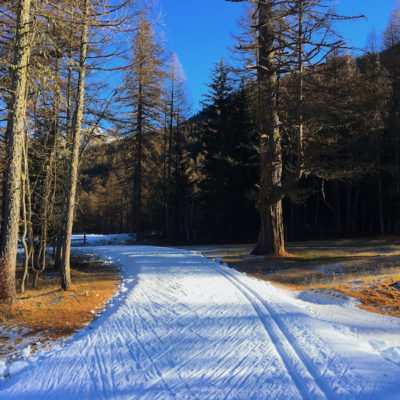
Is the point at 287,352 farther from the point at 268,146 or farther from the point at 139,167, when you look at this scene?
the point at 139,167

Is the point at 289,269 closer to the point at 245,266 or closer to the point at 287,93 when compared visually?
the point at 245,266

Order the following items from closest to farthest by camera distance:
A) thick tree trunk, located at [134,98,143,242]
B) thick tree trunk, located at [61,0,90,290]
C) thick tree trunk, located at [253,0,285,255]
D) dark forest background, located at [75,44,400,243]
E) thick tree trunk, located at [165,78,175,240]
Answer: thick tree trunk, located at [61,0,90,290] < thick tree trunk, located at [253,0,285,255] < dark forest background, located at [75,44,400,243] < thick tree trunk, located at [134,98,143,242] < thick tree trunk, located at [165,78,175,240]

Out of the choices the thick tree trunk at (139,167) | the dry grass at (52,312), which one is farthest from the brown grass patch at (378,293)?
the thick tree trunk at (139,167)

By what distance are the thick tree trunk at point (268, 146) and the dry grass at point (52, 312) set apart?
7663 mm

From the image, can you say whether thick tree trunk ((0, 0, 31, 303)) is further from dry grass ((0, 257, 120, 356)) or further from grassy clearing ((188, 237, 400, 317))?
grassy clearing ((188, 237, 400, 317))

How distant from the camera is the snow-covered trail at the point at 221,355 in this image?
2.96m

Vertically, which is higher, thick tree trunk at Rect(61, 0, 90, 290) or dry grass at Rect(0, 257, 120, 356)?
thick tree trunk at Rect(61, 0, 90, 290)

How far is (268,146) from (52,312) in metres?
11.3

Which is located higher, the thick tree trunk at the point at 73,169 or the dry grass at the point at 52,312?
the thick tree trunk at the point at 73,169

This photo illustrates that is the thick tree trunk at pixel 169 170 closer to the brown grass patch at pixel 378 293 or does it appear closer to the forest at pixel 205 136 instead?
the forest at pixel 205 136

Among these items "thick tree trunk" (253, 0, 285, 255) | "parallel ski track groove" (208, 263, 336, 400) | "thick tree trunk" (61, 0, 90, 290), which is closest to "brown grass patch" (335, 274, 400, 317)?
"parallel ski track groove" (208, 263, 336, 400)

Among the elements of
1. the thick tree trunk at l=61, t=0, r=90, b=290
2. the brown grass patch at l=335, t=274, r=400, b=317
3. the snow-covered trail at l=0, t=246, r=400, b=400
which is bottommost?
the brown grass patch at l=335, t=274, r=400, b=317

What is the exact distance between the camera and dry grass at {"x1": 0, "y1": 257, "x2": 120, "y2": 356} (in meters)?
4.55

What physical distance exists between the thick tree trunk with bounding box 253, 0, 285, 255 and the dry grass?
7663mm
